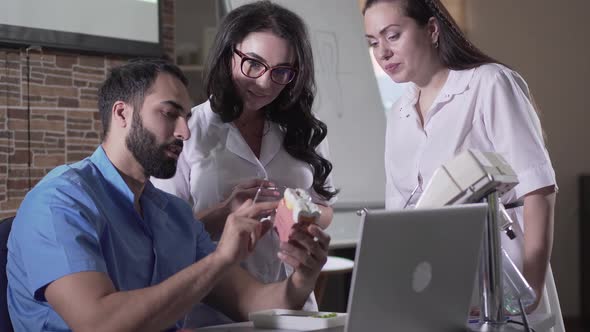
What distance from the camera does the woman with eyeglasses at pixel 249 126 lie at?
187 cm

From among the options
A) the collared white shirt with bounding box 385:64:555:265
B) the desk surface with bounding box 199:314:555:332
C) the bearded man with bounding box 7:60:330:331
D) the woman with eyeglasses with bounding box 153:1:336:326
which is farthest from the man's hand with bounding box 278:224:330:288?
the collared white shirt with bounding box 385:64:555:265

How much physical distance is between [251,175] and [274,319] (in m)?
0.56

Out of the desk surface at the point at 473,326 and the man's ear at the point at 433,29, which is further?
the man's ear at the point at 433,29

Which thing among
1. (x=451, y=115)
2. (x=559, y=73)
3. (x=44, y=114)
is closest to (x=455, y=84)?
(x=451, y=115)

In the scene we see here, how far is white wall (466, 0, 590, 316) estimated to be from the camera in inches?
206

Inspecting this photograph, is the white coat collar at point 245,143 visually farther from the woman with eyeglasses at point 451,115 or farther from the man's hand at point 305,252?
the man's hand at point 305,252

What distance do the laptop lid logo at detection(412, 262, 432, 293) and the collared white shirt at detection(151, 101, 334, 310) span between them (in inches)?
29.5

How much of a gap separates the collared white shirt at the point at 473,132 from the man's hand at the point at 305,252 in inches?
15.9

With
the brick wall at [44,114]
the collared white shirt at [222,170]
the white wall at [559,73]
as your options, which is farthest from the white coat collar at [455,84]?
the white wall at [559,73]

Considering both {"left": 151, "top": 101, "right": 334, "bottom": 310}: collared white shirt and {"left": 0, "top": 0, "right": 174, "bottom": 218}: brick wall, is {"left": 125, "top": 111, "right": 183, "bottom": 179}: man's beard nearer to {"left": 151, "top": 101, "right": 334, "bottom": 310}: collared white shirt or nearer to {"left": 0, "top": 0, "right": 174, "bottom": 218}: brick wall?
{"left": 151, "top": 101, "right": 334, "bottom": 310}: collared white shirt

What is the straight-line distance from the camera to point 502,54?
17.1 feet

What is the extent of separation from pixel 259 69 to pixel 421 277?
820 mm

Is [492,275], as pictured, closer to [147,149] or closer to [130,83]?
[147,149]

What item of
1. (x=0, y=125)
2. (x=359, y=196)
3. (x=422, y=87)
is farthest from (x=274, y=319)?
(x=359, y=196)
